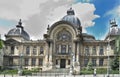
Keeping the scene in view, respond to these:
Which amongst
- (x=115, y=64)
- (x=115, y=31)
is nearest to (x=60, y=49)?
(x=115, y=64)

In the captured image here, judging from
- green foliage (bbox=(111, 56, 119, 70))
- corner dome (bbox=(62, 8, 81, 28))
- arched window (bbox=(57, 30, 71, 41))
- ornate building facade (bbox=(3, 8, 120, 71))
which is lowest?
green foliage (bbox=(111, 56, 119, 70))

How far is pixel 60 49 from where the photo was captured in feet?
283

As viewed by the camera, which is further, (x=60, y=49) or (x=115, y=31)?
(x=115, y=31)

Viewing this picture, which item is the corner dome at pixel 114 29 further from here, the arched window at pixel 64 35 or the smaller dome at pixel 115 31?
the arched window at pixel 64 35

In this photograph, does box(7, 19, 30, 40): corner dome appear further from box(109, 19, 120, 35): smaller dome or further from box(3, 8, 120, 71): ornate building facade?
box(109, 19, 120, 35): smaller dome

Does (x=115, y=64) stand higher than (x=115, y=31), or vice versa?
(x=115, y=31)

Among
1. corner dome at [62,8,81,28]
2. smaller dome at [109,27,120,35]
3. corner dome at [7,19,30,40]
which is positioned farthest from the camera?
corner dome at [7,19,30,40]

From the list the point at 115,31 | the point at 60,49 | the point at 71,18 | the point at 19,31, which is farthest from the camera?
the point at 19,31

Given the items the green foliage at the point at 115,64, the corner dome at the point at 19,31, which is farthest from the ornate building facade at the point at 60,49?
the green foliage at the point at 115,64

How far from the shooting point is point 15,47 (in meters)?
90.1

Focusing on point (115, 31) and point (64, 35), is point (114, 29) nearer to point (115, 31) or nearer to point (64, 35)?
point (115, 31)

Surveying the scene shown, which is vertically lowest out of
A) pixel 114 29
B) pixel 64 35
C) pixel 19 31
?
pixel 64 35

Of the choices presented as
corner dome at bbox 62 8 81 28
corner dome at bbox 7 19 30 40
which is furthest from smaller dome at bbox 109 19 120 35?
corner dome at bbox 7 19 30 40

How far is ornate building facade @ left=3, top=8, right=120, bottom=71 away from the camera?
8512 cm
